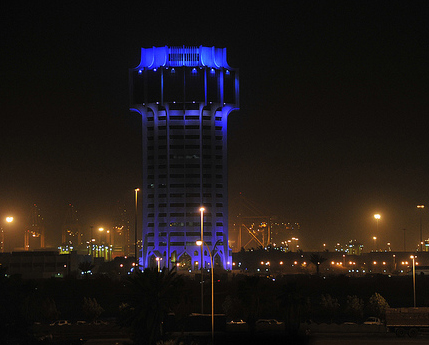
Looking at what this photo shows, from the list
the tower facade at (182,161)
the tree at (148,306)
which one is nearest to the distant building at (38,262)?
the tower facade at (182,161)

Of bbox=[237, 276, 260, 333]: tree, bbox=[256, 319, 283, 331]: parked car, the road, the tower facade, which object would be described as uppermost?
the tower facade

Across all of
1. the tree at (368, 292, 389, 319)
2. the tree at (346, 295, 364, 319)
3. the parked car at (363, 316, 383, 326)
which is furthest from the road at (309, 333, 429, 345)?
the tree at (346, 295, 364, 319)

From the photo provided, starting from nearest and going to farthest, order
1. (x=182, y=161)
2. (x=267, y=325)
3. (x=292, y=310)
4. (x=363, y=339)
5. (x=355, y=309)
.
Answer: (x=363, y=339) < (x=292, y=310) < (x=267, y=325) < (x=355, y=309) < (x=182, y=161)

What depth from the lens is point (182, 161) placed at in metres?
172

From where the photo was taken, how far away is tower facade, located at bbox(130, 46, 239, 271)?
170750 millimetres

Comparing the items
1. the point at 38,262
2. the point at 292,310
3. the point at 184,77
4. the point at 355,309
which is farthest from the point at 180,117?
the point at 292,310

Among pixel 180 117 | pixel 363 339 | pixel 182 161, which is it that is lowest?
pixel 363 339

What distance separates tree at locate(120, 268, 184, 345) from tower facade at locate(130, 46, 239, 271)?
121 meters

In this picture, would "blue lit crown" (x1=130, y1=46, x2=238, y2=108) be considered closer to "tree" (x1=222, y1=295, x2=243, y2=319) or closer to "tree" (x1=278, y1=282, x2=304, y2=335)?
"tree" (x1=222, y1=295, x2=243, y2=319)

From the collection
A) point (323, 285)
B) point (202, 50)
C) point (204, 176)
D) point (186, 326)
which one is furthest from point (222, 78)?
point (186, 326)

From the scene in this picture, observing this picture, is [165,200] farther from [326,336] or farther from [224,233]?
[326,336]

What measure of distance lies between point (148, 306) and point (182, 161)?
12429cm

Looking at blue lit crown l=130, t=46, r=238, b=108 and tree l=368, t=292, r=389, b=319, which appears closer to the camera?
tree l=368, t=292, r=389, b=319

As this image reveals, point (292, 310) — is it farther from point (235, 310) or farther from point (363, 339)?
point (235, 310)
